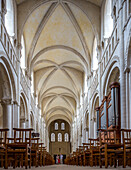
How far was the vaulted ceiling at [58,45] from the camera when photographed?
20.0 metres

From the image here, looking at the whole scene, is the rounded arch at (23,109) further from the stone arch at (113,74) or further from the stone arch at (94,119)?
the stone arch at (113,74)

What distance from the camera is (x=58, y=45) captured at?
961 inches

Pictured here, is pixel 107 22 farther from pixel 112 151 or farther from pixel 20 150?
pixel 20 150

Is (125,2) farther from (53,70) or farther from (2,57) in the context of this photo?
(53,70)

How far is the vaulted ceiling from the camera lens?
2003 centimetres

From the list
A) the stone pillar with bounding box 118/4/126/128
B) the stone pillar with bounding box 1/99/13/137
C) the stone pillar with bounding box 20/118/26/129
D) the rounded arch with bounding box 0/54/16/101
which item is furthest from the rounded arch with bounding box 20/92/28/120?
the stone pillar with bounding box 118/4/126/128

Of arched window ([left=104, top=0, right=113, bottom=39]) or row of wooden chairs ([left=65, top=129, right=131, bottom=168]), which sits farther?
arched window ([left=104, top=0, right=113, bottom=39])

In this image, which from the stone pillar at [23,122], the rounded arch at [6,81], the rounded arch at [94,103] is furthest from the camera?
the stone pillar at [23,122]

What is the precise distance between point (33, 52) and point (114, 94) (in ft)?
37.2

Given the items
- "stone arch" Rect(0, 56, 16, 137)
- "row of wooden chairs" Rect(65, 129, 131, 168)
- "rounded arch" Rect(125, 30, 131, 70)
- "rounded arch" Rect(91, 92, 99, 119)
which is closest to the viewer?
"row of wooden chairs" Rect(65, 129, 131, 168)

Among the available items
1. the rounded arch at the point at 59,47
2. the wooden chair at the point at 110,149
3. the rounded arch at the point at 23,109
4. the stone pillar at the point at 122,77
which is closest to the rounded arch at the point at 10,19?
the rounded arch at the point at 23,109

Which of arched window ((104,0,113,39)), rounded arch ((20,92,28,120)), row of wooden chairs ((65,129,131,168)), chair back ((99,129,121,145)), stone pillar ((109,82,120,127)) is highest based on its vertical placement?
arched window ((104,0,113,39))

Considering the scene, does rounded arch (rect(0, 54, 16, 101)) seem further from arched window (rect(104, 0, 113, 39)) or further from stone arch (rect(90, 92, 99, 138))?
stone arch (rect(90, 92, 99, 138))

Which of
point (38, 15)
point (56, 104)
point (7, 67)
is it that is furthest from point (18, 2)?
point (56, 104)
